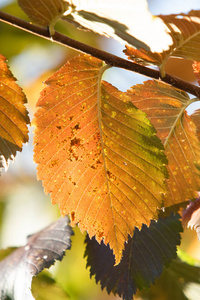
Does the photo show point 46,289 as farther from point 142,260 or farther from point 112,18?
point 112,18

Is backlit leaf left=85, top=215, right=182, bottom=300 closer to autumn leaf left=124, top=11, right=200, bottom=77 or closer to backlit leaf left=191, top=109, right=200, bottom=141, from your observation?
backlit leaf left=191, top=109, right=200, bottom=141

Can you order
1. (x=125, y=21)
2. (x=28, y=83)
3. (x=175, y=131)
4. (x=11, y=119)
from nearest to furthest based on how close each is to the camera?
(x=125, y=21) < (x=11, y=119) < (x=175, y=131) < (x=28, y=83)

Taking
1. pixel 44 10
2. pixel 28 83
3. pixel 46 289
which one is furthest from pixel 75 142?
pixel 28 83

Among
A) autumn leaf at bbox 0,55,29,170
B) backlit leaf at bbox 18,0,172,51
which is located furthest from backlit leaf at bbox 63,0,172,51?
autumn leaf at bbox 0,55,29,170

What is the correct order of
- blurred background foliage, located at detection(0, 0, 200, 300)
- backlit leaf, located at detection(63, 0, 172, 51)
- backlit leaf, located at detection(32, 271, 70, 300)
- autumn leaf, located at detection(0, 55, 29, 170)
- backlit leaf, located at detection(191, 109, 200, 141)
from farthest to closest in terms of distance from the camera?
blurred background foliage, located at detection(0, 0, 200, 300), backlit leaf, located at detection(32, 271, 70, 300), backlit leaf, located at detection(191, 109, 200, 141), autumn leaf, located at detection(0, 55, 29, 170), backlit leaf, located at detection(63, 0, 172, 51)

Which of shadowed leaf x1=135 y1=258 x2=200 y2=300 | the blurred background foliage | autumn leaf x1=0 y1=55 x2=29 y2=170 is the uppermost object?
the blurred background foliage

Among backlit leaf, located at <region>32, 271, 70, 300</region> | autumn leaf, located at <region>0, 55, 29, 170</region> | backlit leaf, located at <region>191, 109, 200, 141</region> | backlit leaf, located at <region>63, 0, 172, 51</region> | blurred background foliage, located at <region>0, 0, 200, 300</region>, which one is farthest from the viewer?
blurred background foliage, located at <region>0, 0, 200, 300</region>

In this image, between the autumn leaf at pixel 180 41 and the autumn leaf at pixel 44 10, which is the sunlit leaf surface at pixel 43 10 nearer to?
the autumn leaf at pixel 44 10
